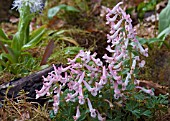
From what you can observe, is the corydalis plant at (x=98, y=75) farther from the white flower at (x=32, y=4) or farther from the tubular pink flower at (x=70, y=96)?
the white flower at (x=32, y=4)

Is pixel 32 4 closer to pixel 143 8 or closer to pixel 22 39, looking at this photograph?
pixel 22 39

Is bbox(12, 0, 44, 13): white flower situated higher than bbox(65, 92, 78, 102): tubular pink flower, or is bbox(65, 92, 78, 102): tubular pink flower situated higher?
bbox(12, 0, 44, 13): white flower

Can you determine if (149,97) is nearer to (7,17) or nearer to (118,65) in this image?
(118,65)

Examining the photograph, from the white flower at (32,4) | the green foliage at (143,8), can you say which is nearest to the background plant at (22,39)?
the white flower at (32,4)

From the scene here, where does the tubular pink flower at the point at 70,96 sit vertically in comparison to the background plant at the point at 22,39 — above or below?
below

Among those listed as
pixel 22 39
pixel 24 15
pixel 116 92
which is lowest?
pixel 116 92

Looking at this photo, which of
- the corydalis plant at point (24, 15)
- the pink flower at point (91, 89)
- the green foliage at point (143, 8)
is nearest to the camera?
the pink flower at point (91, 89)

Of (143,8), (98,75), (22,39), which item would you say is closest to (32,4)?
(22,39)

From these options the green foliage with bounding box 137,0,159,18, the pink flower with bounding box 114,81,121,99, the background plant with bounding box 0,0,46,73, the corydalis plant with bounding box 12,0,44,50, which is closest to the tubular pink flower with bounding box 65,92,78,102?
the pink flower with bounding box 114,81,121,99

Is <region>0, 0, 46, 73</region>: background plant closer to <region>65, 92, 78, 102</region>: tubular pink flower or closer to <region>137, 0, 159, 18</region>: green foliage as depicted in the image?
<region>65, 92, 78, 102</region>: tubular pink flower
